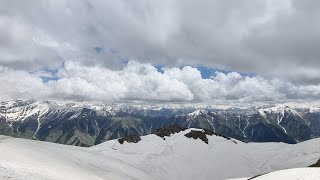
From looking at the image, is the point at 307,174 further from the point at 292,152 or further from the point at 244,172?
the point at 292,152

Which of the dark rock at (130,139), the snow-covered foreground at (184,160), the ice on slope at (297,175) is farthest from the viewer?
the dark rock at (130,139)

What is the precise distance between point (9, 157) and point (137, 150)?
118322 millimetres

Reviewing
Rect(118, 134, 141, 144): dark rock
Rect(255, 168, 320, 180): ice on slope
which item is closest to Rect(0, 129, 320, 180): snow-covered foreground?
Rect(118, 134, 141, 144): dark rock

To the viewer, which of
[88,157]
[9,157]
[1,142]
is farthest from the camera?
[88,157]

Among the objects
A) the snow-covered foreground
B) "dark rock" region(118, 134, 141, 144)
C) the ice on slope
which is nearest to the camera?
the ice on slope

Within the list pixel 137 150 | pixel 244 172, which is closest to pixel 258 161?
pixel 244 172

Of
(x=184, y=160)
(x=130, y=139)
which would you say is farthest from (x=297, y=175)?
(x=130, y=139)

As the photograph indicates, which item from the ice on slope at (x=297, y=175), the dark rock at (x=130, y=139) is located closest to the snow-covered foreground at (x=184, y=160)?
the dark rock at (x=130, y=139)

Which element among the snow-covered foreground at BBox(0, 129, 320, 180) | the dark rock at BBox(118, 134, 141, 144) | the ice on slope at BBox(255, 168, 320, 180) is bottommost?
the snow-covered foreground at BBox(0, 129, 320, 180)

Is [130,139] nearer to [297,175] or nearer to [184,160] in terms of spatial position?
[184,160]

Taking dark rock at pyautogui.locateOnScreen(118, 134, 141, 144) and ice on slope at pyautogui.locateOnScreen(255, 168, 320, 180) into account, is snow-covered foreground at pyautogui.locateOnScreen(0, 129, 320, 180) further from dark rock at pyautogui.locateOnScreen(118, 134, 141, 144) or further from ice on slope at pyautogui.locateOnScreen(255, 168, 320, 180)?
ice on slope at pyautogui.locateOnScreen(255, 168, 320, 180)

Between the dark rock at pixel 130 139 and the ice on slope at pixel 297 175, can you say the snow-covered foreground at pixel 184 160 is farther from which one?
the ice on slope at pixel 297 175

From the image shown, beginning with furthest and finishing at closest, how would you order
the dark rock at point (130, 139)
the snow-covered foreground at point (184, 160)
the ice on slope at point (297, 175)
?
the dark rock at point (130, 139), the snow-covered foreground at point (184, 160), the ice on slope at point (297, 175)

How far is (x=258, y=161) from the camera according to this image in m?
187
